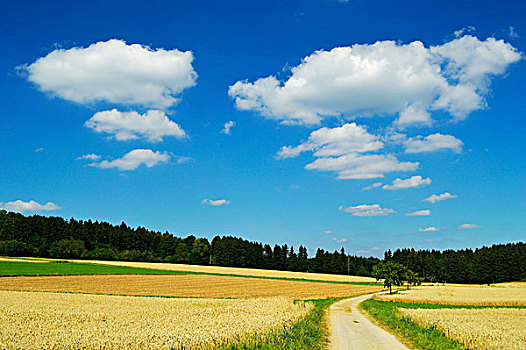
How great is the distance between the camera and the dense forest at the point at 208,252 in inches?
5236

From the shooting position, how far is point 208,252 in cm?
16550

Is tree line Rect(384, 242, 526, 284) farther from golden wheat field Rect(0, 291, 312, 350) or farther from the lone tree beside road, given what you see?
golden wheat field Rect(0, 291, 312, 350)

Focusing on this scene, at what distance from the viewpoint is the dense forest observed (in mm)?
133000

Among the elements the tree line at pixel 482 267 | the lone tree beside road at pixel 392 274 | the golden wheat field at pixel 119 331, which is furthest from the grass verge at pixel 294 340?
the tree line at pixel 482 267

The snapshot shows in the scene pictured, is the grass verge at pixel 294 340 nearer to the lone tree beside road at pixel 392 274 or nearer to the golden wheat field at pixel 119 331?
the golden wheat field at pixel 119 331

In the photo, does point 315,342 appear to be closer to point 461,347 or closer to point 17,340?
point 461,347

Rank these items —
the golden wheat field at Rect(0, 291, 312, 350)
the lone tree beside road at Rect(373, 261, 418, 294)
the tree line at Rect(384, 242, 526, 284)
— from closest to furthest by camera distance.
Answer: the golden wheat field at Rect(0, 291, 312, 350) → the lone tree beside road at Rect(373, 261, 418, 294) → the tree line at Rect(384, 242, 526, 284)

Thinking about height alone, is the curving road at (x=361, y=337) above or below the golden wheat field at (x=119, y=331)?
below

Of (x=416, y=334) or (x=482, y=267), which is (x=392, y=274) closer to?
(x=416, y=334)

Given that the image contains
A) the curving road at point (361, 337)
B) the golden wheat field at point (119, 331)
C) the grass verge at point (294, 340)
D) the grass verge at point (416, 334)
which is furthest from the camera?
the grass verge at point (416, 334)

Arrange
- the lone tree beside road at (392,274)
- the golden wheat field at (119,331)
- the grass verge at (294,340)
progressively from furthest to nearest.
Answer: the lone tree beside road at (392,274) < the grass verge at (294,340) < the golden wheat field at (119,331)

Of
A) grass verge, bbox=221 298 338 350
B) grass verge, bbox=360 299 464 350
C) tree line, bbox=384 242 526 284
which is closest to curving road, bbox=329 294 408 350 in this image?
grass verge, bbox=221 298 338 350

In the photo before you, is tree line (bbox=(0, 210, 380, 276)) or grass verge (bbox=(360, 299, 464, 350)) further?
tree line (bbox=(0, 210, 380, 276))

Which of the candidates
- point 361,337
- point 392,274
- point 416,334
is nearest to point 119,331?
point 361,337
